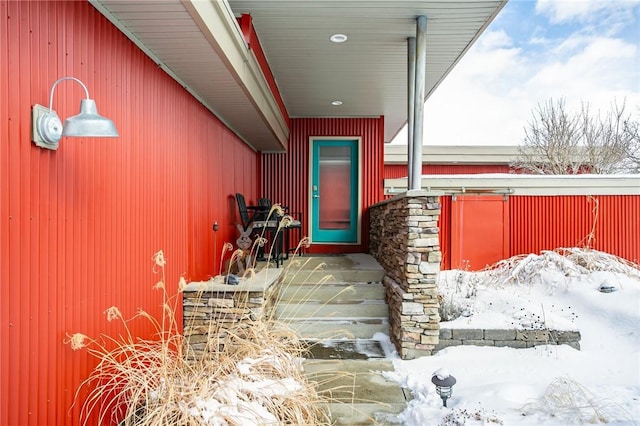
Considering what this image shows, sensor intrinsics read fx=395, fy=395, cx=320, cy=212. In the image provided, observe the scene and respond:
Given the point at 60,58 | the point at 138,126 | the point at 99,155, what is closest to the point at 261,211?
Answer: the point at 138,126

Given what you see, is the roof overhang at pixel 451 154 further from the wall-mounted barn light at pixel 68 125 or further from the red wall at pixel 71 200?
the wall-mounted barn light at pixel 68 125

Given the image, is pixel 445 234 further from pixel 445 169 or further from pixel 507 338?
pixel 445 169

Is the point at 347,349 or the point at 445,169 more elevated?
the point at 445,169

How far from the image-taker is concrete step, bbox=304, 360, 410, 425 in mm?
Result: 2578

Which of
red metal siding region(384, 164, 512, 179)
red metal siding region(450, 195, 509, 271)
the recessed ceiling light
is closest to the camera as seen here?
the recessed ceiling light

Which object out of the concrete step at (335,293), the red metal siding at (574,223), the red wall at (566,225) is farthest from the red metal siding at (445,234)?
the concrete step at (335,293)

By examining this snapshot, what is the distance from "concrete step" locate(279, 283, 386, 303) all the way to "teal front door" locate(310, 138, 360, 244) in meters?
2.49

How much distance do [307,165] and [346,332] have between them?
4756 mm

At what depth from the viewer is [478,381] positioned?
9.95 feet

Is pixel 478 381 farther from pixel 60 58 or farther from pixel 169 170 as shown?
pixel 60 58

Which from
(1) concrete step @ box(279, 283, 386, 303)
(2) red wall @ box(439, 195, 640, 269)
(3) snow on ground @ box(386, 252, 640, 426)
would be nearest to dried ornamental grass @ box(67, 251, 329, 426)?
(3) snow on ground @ box(386, 252, 640, 426)

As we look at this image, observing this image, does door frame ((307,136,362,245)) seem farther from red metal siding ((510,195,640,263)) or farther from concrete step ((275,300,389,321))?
concrete step ((275,300,389,321))

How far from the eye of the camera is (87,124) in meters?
1.71

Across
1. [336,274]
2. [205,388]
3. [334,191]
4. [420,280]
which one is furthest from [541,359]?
[334,191]
